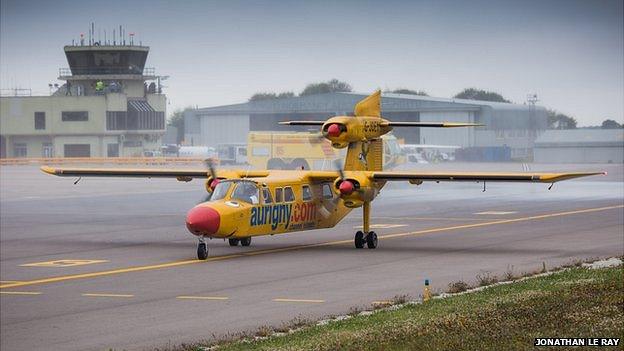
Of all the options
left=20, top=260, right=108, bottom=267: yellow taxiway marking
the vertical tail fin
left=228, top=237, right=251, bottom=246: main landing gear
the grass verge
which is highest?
the vertical tail fin

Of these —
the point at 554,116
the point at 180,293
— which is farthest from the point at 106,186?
the point at 554,116

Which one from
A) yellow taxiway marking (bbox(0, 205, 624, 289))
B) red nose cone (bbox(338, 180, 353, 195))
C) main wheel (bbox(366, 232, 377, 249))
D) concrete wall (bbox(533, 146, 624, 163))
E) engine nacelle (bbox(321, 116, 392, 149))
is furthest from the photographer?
concrete wall (bbox(533, 146, 624, 163))

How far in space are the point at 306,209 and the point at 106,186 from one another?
49137 millimetres

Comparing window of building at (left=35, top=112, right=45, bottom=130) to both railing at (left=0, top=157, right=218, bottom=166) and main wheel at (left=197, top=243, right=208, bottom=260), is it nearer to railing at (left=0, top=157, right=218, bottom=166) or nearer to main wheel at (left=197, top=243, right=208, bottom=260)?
railing at (left=0, top=157, right=218, bottom=166)

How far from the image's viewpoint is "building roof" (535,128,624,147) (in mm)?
108875

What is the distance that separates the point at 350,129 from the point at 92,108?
88.4 metres

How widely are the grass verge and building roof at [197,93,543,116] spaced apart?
74.3 meters

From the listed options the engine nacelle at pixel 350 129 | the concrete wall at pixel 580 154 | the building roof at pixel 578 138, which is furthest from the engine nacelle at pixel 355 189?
the building roof at pixel 578 138

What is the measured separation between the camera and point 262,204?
32250 millimetres

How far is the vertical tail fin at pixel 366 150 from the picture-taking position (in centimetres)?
3516

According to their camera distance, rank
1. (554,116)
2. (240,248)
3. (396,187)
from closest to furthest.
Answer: (240,248), (396,187), (554,116)

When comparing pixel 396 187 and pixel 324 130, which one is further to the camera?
pixel 396 187

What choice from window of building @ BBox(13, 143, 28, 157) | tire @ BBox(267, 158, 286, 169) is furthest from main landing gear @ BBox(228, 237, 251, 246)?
window of building @ BBox(13, 143, 28, 157)

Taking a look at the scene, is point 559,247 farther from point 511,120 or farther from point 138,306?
point 511,120
